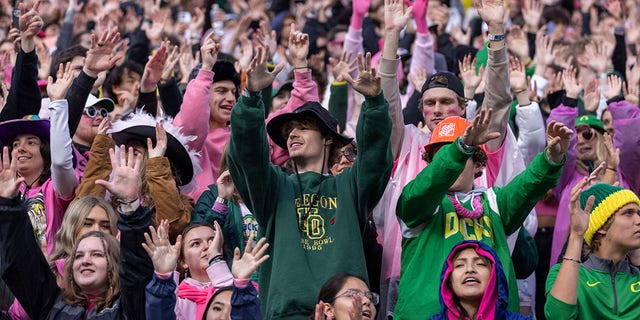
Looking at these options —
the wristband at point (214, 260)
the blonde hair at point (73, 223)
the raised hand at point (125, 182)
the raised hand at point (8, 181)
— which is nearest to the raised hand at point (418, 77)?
the blonde hair at point (73, 223)

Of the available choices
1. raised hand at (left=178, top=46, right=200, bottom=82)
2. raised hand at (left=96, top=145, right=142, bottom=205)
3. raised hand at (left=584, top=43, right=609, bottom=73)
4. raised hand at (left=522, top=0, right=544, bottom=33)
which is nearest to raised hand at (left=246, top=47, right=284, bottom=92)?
raised hand at (left=96, top=145, right=142, bottom=205)

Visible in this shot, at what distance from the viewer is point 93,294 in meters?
7.01

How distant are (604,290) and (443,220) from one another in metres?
1.05

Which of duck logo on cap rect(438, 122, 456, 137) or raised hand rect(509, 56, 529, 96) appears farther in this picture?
raised hand rect(509, 56, 529, 96)

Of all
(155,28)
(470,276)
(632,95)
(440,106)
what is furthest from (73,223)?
(632,95)

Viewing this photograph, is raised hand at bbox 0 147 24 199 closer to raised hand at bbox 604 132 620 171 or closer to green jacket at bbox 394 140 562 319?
green jacket at bbox 394 140 562 319

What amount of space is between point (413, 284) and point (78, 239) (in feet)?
6.73

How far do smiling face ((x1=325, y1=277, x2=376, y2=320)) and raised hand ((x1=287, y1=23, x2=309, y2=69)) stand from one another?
2161 mm

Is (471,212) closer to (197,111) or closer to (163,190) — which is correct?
(163,190)

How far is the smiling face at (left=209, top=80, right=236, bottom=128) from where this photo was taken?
9359mm

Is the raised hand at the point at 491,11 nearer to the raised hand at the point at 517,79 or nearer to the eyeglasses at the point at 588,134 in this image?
the raised hand at the point at 517,79

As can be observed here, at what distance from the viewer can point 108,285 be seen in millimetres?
7020

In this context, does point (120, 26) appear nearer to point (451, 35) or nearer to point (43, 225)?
point (451, 35)

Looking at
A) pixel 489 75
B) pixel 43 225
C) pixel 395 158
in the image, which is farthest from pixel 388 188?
pixel 43 225
